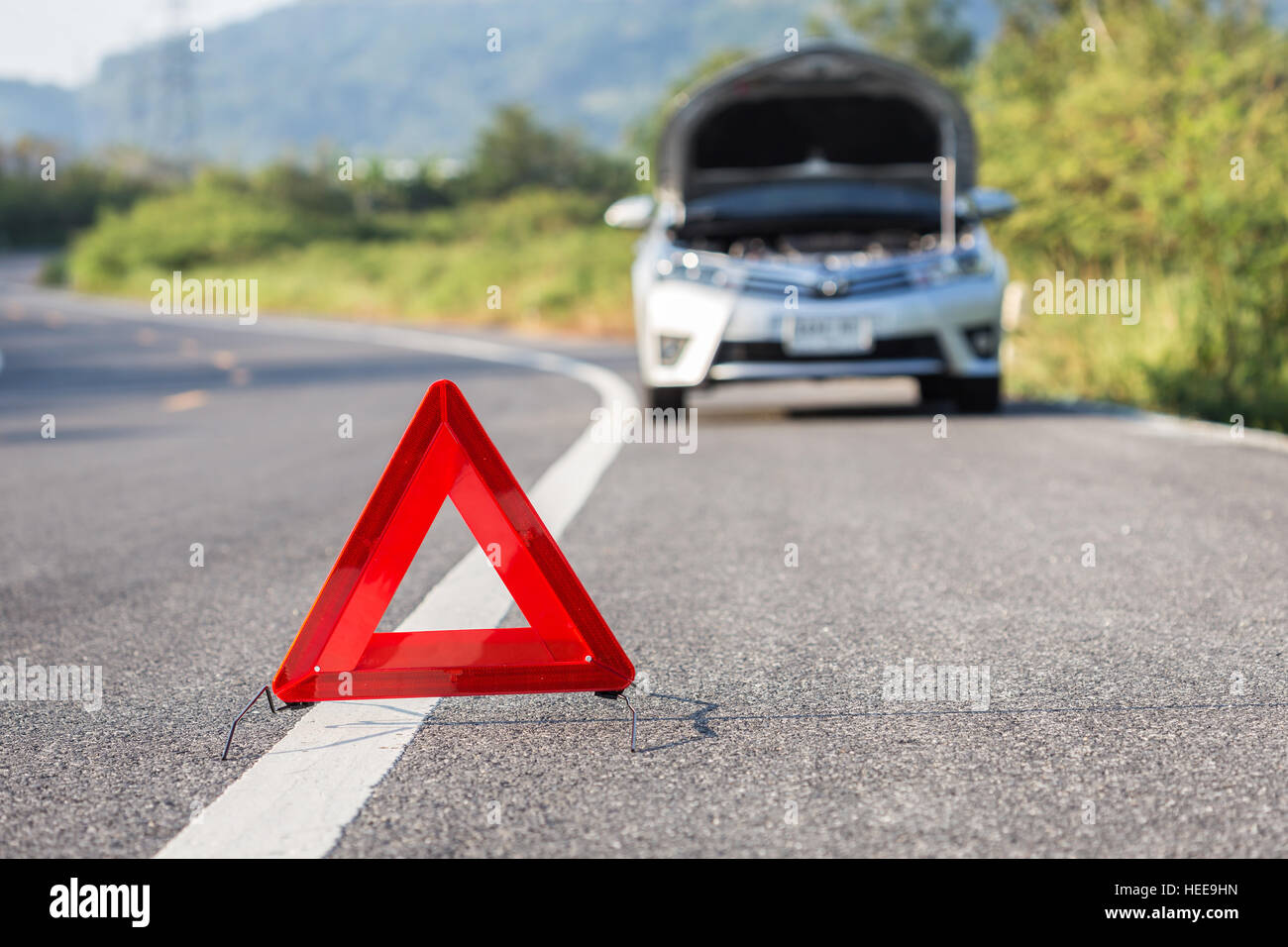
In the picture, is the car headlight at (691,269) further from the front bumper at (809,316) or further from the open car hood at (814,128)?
the open car hood at (814,128)

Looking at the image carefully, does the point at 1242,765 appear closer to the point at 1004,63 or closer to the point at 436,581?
the point at 436,581

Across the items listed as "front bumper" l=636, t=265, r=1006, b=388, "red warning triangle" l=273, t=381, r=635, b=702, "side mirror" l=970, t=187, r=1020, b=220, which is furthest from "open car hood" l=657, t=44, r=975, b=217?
"red warning triangle" l=273, t=381, r=635, b=702

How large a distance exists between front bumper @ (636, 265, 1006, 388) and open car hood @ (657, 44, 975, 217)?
1438 mm

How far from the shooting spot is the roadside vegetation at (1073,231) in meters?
11.2

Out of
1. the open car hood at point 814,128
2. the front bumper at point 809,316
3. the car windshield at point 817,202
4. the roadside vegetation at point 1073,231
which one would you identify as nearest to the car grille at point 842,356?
the front bumper at point 809,316

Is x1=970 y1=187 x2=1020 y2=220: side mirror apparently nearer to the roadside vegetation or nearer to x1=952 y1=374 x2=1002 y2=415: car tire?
x1=952 y1=374 x2=1002 y2=415: car tire

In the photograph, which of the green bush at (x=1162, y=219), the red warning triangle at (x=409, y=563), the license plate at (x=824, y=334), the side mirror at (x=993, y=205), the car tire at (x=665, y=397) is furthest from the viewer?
the green bush at (x=1162, y=219)

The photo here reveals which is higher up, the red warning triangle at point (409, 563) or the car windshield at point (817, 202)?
the car windshield at point (817, 202)

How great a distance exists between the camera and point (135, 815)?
111 inches

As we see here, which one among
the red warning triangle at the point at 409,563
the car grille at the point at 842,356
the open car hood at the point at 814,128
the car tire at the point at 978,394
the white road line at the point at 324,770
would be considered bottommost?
the white road line at the point at 324,770

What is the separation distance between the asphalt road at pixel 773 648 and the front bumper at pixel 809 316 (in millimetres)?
561

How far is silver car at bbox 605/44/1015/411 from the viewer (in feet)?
31.6
